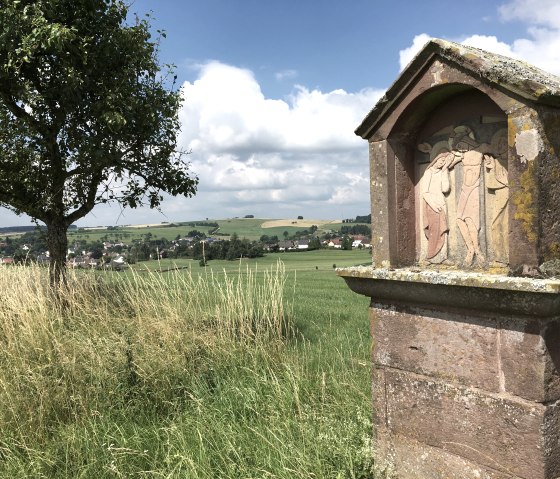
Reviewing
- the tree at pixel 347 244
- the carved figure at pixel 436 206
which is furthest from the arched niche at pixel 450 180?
the tree at pixel 347 244

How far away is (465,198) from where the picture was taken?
110 inches

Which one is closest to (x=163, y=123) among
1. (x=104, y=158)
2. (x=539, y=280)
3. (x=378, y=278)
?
(x=104, y=158)

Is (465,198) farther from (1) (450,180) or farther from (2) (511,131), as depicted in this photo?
(2) (511,131)

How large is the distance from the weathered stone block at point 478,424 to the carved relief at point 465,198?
723 millimetres

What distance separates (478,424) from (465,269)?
2.69 ft

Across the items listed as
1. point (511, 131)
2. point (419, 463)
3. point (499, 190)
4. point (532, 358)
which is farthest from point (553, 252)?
point (419, 463)

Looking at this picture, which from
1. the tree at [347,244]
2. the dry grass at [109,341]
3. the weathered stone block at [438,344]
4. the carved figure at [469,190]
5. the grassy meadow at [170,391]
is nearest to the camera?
the weathered stone block at [438,344]

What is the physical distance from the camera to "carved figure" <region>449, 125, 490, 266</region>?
274 centimetres

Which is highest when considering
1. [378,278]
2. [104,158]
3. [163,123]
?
[163,123]

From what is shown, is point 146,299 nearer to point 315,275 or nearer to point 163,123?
point 163,123

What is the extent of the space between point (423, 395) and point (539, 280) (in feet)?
3.34

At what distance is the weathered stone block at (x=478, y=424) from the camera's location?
2406 millimetres

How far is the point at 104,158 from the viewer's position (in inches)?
292

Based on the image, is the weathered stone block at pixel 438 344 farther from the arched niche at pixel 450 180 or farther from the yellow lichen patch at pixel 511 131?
the yellow lichen patch at pixel 511 131
